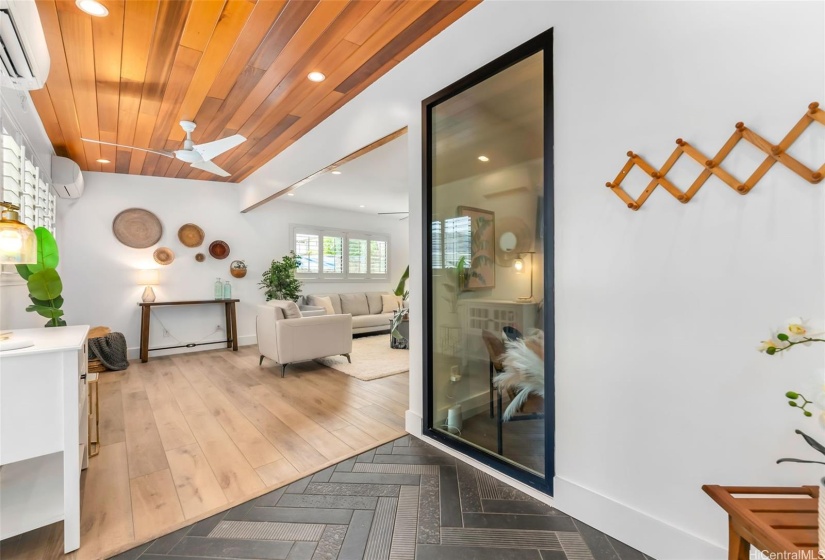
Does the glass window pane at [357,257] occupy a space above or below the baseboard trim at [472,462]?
above

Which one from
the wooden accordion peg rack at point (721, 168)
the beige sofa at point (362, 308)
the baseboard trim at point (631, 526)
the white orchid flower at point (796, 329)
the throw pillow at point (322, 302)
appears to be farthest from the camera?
the beige sofa at point (362, 308)

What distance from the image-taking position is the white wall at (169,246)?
16.4ft

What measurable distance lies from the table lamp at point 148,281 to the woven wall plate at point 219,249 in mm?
846

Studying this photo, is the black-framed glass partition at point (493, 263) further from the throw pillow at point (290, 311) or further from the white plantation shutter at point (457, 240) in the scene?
the throw pillow at point (290, 311)

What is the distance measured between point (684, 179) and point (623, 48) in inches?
23.9

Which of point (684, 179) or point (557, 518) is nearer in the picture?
point (684, 179)

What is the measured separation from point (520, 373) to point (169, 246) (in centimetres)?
564

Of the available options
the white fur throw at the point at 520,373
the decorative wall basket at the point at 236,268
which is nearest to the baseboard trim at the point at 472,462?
the white fur throw at the point at 520,373

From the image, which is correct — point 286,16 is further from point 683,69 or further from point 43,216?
point 43,216

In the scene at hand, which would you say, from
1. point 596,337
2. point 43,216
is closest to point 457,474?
point 596,337

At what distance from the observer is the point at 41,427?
144 centimetres

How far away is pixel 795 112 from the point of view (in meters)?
1.14

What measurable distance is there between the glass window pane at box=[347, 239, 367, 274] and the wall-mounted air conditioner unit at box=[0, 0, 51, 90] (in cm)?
589

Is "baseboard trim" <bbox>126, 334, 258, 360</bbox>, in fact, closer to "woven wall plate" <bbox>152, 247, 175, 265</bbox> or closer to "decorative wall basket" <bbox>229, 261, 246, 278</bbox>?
"decorative wall basket" <bbox>229, 261, 246, 278</bbox>
